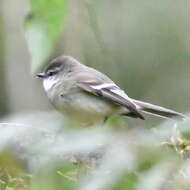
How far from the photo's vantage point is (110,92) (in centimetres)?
308

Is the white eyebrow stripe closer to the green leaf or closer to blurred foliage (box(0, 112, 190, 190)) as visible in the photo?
the green leaf

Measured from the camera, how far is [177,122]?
3.37 ft

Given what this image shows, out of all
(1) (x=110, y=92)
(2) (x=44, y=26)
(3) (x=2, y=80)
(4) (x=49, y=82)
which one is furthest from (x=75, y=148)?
(3) (x=2, y=80)

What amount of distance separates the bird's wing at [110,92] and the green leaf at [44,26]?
1.32 m

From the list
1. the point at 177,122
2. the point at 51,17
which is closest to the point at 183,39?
the point at 51,17

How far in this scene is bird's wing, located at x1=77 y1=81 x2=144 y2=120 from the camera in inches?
114

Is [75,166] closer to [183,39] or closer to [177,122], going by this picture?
[177,122]

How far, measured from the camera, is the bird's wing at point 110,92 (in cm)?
289

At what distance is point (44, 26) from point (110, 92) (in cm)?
152

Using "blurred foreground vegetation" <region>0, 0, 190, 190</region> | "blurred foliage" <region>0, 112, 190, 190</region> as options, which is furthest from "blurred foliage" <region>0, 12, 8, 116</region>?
"blurred foliage" <region>0, 112, 190, 190</region>

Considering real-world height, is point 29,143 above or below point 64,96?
above

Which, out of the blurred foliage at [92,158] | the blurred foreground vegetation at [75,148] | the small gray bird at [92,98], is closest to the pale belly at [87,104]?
the small gray bird at [92,98]

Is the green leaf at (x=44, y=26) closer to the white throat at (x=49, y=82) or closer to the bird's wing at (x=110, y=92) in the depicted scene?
the bird's wing at (x=110, y=92)

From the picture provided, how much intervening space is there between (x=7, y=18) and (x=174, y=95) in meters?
1.49
